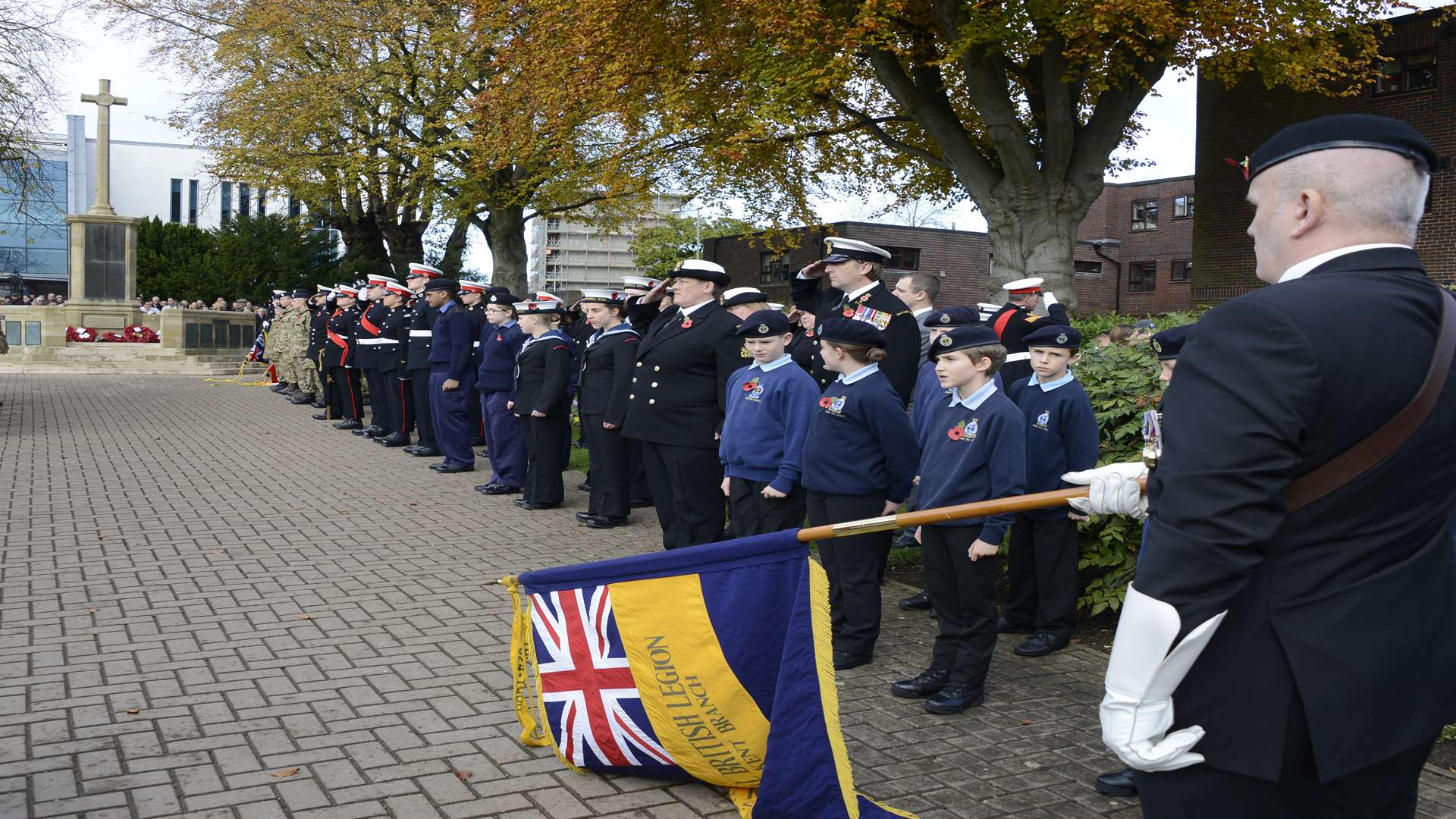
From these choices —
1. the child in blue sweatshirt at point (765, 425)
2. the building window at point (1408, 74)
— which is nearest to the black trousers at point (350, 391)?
the child in blue sweatshirt at point (765, 425)

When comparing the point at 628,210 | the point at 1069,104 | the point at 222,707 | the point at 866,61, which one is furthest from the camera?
the point at 628,210

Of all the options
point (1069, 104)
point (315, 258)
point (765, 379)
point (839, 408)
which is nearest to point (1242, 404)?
point (839, 408)

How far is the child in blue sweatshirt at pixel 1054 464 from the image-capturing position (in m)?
6.41

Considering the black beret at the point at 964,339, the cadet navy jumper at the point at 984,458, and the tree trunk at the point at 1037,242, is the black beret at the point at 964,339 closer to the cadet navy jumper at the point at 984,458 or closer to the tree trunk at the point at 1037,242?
the cadet navy jumper at the point at 984,458

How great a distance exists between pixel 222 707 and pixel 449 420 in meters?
8.09

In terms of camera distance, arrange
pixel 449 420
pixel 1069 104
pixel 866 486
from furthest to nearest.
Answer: pixel 1069 104, pixel 449 420, pixel 866 486

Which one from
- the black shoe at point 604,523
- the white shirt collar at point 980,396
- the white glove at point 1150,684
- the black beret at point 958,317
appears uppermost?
the black beret at point 958,317

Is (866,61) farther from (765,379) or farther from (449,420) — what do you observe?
(765,379)

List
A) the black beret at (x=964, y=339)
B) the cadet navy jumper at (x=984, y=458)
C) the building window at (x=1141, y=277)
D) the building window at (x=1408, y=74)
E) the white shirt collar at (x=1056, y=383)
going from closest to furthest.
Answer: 1. the cadet navy jumper at (x=984, y=458)
2. the black beret at (x=964, y=339)
3. the white shirt collar at (x=1056, y=383)
4. the building window at (x=1408, y=74)
5. the building window at (x=1141, y=277)

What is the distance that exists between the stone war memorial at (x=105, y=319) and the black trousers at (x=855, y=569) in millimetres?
29149

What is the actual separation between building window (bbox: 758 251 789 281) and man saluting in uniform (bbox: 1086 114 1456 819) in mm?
49677

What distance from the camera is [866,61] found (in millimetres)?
22375

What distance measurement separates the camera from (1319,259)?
2.18m

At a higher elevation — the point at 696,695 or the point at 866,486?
the point at 866,486
